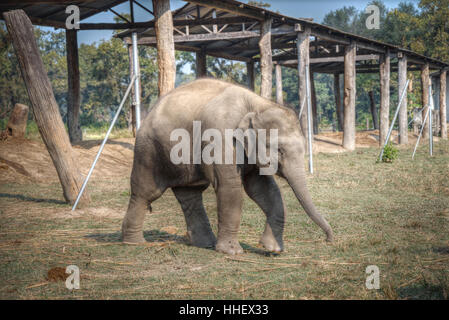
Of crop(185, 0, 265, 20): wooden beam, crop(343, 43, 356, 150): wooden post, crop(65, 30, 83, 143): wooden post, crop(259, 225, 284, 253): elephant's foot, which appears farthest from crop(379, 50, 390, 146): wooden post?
crop(259, 225, 284, 253): elephant's foot

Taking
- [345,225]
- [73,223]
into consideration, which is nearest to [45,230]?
[73,223]

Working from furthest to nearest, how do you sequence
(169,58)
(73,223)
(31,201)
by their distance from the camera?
(169,58) → (31,201) → (73,223)

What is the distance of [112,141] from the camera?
16766mm

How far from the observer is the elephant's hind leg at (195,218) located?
6.10 metres

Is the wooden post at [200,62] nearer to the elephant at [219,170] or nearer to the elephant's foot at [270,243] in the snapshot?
the elephant at [219,170]

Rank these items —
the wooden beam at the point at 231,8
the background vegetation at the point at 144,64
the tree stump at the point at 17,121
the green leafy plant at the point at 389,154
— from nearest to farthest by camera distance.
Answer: the wooden beam at the point at 231,8 → the tree stump at the point at 17,121 → the green leafy plant at the point at 389,154 → the background vegetation at the point at 144,64

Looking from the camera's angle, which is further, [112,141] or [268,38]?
[112,141]

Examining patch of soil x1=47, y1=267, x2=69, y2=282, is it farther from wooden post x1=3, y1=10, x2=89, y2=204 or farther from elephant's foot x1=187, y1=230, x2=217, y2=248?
wooden post x1=3, y1=10, x2=89, y2=204

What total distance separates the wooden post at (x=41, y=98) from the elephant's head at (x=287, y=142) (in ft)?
15.7

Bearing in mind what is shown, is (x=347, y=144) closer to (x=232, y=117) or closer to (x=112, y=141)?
(x=112, y=141)

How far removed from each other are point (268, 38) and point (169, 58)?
4997mm

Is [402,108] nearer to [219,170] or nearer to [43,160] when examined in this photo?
[43,160]

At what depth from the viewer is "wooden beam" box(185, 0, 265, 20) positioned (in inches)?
460

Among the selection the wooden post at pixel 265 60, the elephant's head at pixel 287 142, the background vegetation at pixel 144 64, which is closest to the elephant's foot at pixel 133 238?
the elephant's head at pixel 287 142
